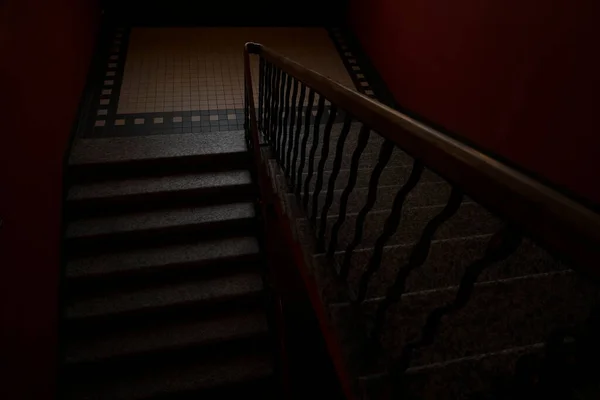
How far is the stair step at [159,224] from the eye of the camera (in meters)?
3.15

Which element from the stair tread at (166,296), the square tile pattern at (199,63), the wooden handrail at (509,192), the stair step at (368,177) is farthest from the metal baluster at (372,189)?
the square tile pattern at (199,63)

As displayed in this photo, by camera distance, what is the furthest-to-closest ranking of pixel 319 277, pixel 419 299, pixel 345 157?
pixel 345 157 → pixel 319 277 → pixel 419 299

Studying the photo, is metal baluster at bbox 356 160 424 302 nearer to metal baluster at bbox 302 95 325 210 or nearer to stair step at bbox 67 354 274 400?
metal baluster at bbox 302 95 325 210

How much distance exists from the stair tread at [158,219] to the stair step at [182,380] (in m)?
1.10

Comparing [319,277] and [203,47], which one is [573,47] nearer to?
[319,277]

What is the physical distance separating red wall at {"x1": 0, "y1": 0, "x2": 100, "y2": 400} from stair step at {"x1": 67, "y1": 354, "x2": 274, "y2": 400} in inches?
13.4

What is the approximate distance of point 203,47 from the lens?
5.04 m

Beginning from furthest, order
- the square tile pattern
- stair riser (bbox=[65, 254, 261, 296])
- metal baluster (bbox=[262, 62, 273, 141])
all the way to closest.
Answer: the square tile pattern → stair riser (bbox=[65, 254, 261, 296]) → metal baluster (bbox=[262, 62, 273, 141])

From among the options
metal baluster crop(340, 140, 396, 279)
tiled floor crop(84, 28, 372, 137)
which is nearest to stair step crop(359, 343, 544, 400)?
metal baluster crop(340, 140, 396, 279)

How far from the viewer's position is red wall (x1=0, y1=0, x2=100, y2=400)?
2.22 meters

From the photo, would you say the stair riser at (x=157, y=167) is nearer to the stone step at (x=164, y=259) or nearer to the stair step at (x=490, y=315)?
the stone step at (x=164, y=259)

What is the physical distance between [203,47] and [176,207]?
2615 millimetres

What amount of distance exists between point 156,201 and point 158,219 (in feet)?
0.52

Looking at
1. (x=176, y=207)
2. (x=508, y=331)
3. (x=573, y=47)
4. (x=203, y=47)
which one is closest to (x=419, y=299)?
(x=508, y=331)
